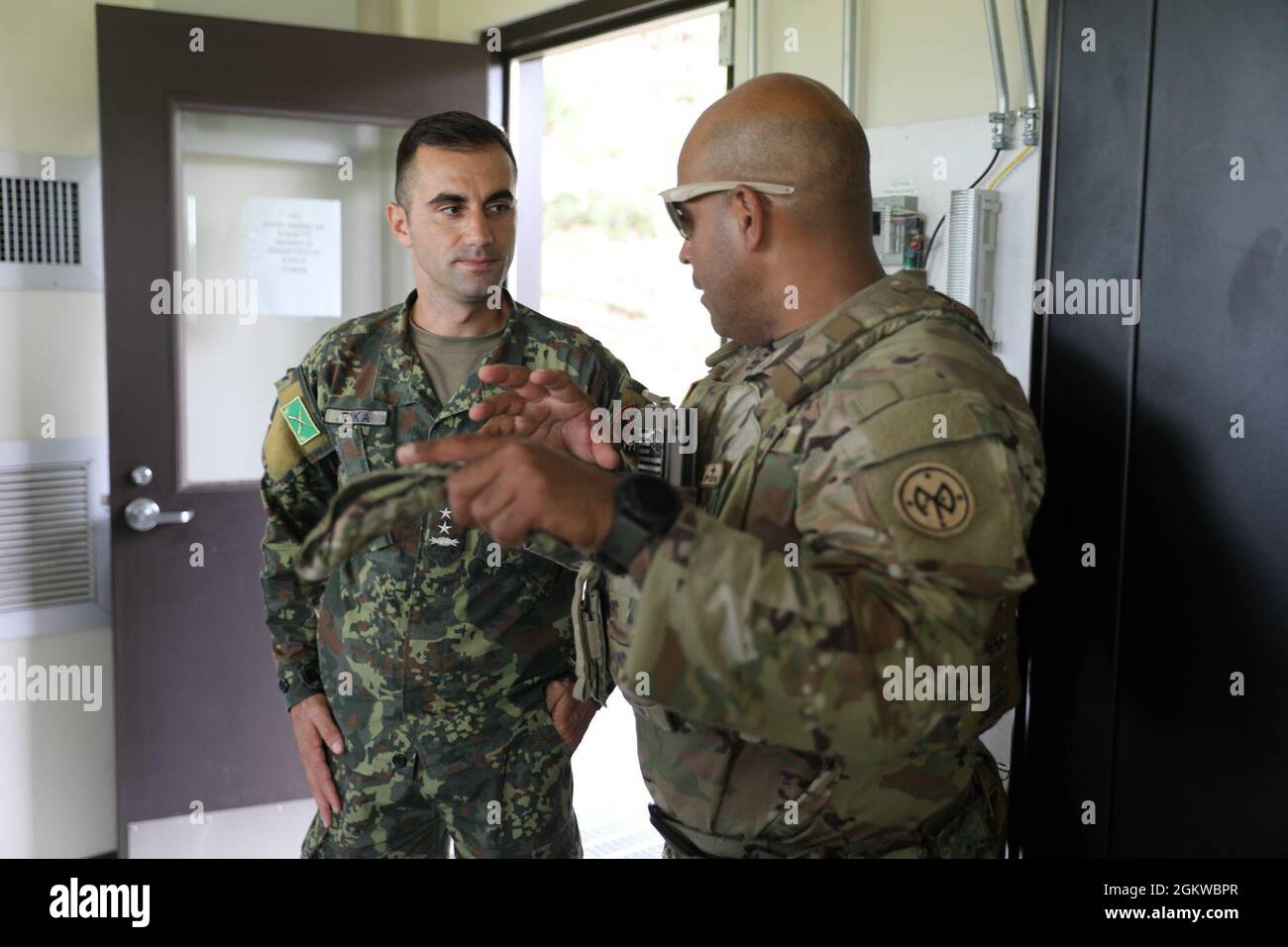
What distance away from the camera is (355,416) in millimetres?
1831

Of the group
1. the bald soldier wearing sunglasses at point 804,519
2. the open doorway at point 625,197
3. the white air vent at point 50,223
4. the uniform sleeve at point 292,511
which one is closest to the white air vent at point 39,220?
the white air vent at point 50,223

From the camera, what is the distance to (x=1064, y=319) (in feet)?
4.64

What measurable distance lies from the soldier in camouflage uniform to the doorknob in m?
0.92

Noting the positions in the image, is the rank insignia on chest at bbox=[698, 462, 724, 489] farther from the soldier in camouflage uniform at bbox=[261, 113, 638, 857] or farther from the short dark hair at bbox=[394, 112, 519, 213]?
the short dark hair at bbox=[394, 112, 519, 213]

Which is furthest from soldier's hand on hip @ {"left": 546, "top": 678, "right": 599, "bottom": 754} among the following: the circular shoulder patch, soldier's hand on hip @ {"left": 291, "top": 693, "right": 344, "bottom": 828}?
the circular shoulder patch

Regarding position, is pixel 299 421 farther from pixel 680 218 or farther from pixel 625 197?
pixel 625 197

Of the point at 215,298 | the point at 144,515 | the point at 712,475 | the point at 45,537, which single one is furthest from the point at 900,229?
the point at 45,537

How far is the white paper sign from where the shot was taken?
291cm

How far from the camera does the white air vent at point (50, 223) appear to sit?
259 cm

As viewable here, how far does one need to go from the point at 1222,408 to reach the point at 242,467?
93.6 inches

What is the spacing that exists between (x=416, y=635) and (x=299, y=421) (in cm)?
43

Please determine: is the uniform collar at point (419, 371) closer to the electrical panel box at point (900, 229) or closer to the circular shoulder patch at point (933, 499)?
the electrical panel box at point (900, 229)
